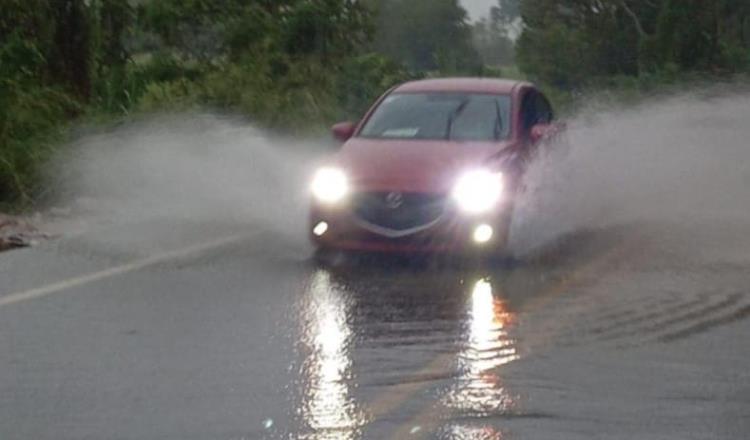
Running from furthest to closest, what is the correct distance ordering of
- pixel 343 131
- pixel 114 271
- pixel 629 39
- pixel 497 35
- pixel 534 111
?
pixel 497 35
pixel 629 39
pixel 534 111
pixel 343 131
pixel 114 271

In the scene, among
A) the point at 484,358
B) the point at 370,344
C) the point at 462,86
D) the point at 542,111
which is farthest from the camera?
the point at 542,111

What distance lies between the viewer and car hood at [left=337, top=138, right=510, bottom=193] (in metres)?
13.7

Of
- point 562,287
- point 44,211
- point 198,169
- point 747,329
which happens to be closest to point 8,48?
point 198,169

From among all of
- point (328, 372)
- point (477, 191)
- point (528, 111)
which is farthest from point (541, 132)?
point (328, 372)

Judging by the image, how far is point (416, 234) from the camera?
13.6m

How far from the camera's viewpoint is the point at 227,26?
35281 millimetres

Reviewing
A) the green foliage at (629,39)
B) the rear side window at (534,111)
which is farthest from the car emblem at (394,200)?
the green foliage at (629,39)

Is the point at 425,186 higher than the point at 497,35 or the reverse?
higher

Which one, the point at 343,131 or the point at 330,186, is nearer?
the point at 330,186

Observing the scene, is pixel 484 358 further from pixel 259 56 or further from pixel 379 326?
pixel 259 56

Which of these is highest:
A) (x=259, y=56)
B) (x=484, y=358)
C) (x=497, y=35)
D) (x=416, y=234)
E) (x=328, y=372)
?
(x=328, y=372)

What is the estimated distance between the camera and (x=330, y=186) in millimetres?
14102

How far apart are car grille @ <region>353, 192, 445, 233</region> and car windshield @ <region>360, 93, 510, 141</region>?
130 cm

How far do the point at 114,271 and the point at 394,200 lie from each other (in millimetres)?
2229
